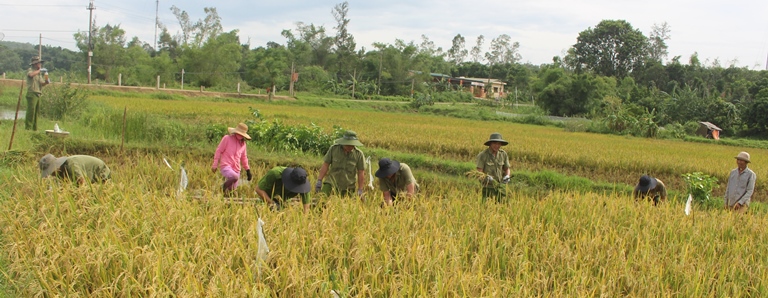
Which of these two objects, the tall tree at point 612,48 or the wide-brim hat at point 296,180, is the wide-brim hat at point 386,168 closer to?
the wide-brim hat at point 296,180

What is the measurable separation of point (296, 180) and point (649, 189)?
4092 millimetres

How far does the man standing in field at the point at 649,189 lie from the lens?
667 cm

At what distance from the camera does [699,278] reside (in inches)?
140

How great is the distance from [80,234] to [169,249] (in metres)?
0.91

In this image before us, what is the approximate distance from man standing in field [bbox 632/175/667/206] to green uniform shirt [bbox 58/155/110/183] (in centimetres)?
574

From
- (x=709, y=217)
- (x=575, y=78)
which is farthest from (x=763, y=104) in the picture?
(x=709, y=217)

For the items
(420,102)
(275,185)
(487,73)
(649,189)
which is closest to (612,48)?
(487,73)

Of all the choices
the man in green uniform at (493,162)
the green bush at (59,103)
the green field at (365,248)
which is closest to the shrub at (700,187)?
the green field at (365,248)

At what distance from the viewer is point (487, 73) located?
7206cm

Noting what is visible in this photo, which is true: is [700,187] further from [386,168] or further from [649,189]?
[386,168]

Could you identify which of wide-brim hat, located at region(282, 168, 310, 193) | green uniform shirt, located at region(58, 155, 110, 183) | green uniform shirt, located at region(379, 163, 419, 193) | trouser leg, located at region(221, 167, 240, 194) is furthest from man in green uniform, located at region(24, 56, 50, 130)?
green uniform shirt, located at region(379, 163, 419, 193)

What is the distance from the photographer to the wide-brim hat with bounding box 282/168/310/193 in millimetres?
5230

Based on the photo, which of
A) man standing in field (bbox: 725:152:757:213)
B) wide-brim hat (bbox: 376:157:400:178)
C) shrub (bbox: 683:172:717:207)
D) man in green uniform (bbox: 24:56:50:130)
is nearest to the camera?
wide-brim hat (bbox: 376:157:400:178)

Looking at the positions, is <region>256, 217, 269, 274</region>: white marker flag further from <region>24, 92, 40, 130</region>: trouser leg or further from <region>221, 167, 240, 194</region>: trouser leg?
<region>24, 92, 40, 130</region>: trouser leg
